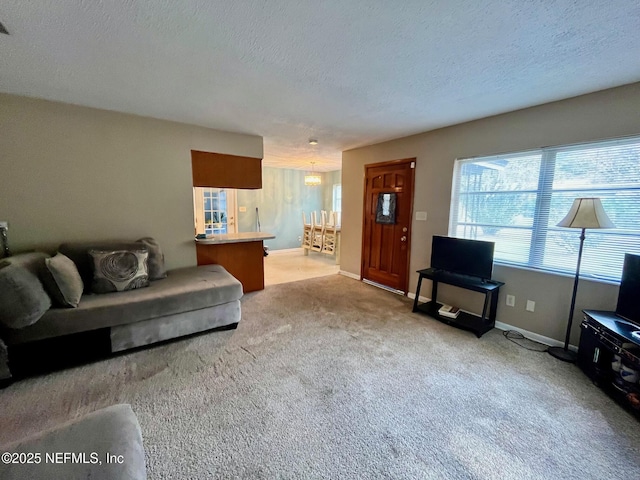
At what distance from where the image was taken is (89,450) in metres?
0.98

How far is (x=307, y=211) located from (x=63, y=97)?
5.87m

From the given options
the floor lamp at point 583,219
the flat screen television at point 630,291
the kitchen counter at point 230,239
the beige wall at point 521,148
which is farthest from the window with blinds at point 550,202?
the kitchen counter at point 230,239

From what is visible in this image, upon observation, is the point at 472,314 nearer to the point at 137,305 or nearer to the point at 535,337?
the point at 535,337

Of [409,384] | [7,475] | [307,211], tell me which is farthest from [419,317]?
[307,211]

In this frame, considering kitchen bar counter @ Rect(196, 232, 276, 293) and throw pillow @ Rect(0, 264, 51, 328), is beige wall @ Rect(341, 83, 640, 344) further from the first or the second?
throw pillow @ Rect(0, 264, 51, 328)

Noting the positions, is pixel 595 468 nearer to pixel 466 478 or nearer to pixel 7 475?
pixel 466 478

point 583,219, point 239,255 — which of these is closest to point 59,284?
point 239,255

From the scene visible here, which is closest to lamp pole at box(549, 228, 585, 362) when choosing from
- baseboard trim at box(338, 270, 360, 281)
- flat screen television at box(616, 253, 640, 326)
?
flat screen television at box(616, 253, 640, 326)

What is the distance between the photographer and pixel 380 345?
2.65 m

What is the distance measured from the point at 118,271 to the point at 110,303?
1.45 feet

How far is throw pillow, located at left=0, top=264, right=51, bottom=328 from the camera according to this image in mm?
1929

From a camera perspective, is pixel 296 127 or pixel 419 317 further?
pixel 296 127

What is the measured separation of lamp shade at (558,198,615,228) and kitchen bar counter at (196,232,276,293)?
3.45m

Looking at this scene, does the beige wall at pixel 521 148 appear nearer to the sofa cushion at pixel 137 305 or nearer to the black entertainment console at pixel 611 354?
the black entertainment console at pixel 611 354
